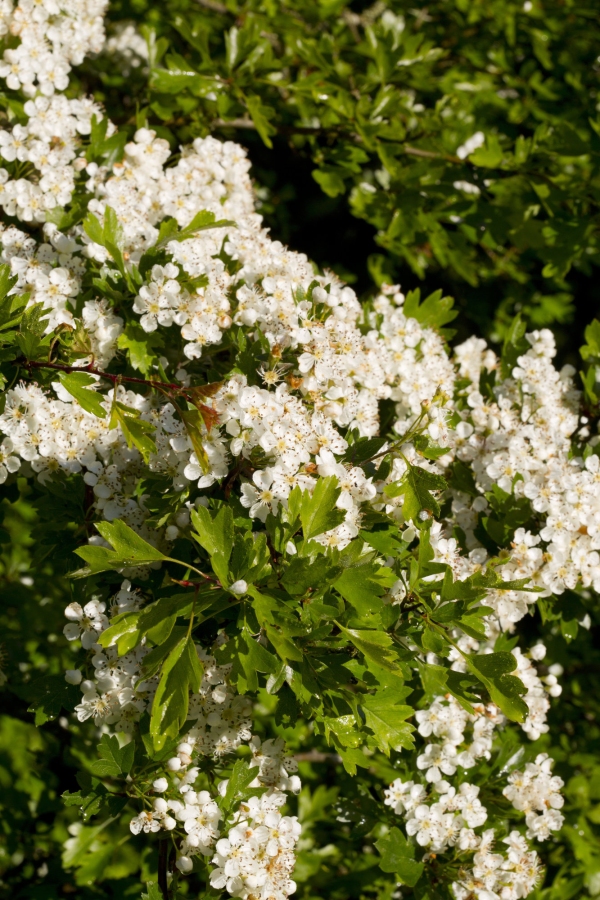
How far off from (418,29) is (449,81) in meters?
0.55

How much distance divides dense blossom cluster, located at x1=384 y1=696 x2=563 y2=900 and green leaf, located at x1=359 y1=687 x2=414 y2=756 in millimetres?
390

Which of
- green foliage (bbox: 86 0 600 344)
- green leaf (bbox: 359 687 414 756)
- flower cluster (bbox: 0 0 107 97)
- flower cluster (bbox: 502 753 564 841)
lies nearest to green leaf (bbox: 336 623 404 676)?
green leaf (bbox: 359 687 414 756)

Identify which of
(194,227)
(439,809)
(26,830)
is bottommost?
(26,830)

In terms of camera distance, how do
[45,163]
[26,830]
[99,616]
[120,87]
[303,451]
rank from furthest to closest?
[120,87] < [26,830] < [45,163] < [99,616] < [303,451]

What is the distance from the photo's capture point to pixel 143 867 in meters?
2.61

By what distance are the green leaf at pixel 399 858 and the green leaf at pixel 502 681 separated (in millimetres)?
593

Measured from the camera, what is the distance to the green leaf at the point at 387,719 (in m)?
1.87

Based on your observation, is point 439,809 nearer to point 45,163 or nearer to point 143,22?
point 45,163

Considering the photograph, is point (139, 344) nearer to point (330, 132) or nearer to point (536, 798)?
point (330, 132)

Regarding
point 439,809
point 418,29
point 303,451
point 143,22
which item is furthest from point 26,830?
point 418,29

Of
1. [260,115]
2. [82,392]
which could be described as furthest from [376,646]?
[260,115]

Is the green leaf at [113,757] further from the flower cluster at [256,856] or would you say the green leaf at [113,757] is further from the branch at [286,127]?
the branch at [286,127]

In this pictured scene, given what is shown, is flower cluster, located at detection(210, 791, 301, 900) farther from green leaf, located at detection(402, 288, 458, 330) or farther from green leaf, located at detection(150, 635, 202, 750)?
green leaf, located at detection(402, 288, 458, 330)

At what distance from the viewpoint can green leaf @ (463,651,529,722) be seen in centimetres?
188
